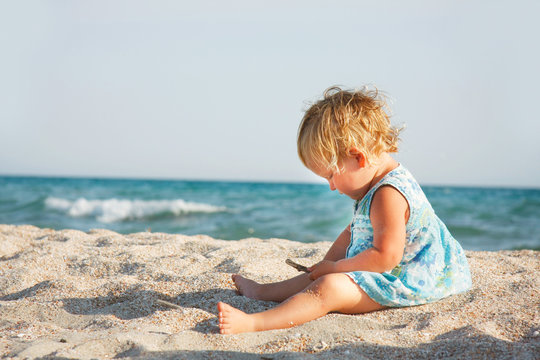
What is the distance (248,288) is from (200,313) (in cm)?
39

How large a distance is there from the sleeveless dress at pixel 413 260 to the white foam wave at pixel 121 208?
35.1 feet

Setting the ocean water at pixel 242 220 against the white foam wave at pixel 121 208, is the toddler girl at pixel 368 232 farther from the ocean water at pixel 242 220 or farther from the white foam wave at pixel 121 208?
the white foam wave at pixel 121 208

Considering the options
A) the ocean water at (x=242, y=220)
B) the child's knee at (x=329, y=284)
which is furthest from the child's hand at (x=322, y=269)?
the ocean water at (x=242, y=220)

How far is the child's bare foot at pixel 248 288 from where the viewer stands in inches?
97.7

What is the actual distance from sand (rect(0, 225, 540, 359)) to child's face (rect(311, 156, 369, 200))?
0.63 meters

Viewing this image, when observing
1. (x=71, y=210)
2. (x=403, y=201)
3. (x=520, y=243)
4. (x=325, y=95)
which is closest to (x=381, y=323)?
(x=403, y=201)

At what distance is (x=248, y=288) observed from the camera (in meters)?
2.50

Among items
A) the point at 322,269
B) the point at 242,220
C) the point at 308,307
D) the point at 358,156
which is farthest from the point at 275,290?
the point at 242,220

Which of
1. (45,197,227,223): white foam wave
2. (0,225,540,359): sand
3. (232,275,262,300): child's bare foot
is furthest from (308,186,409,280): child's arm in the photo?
(45,197,227,223): white foam wave

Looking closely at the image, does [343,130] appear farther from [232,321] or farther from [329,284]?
[232,321]

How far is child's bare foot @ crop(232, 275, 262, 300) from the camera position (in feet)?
8.14

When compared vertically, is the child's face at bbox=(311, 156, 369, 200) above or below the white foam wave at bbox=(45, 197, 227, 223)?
above

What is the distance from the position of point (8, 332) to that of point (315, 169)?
1.57 metres

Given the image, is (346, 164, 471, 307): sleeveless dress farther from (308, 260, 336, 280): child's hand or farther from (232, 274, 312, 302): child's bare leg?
(232, 274, 312, 302): child's bare leg
